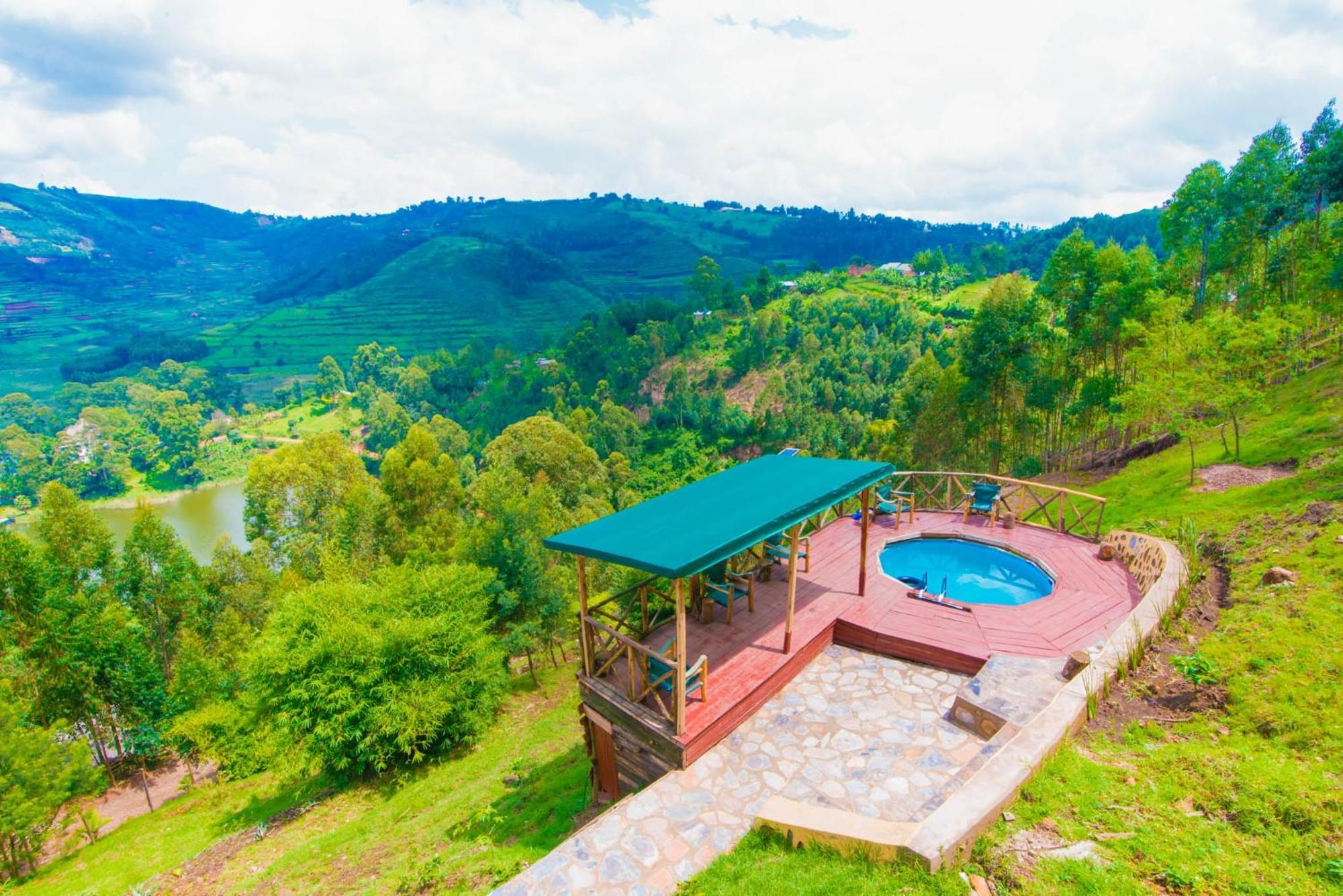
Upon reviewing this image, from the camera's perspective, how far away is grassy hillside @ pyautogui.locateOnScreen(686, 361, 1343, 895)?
13.2 feet

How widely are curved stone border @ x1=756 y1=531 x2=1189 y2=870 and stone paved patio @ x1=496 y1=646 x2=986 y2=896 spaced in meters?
0.60

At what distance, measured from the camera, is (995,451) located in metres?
29.3

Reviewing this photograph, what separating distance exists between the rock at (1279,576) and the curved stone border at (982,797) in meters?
2.41

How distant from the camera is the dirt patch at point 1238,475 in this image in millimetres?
14391

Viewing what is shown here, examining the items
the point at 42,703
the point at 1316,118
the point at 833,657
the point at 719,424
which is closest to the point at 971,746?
the point at 833,657

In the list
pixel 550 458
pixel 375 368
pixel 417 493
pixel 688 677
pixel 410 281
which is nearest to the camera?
pixel 688 677

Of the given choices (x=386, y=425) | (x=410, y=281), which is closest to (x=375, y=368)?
(x=386, y=425)

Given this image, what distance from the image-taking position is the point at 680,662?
6.11 metres

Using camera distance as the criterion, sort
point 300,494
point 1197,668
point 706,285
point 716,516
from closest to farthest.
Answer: point 1197,668 → point 716,516 → point 300,494 → point 706,285

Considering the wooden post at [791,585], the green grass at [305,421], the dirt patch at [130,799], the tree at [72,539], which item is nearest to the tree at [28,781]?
the dirt patch at [130,799]

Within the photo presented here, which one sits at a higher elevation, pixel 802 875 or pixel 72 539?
pixel 802 875

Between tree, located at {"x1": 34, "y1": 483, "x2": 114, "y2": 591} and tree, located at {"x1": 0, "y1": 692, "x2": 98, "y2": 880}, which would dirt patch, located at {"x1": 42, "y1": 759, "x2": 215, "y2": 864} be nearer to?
tree, located at {"x1": 0, "y1": 692, "x2": 98, "y2": 880}

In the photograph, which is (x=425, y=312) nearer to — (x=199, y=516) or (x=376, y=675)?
(x=199, y=516)

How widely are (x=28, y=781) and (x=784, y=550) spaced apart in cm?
1724
